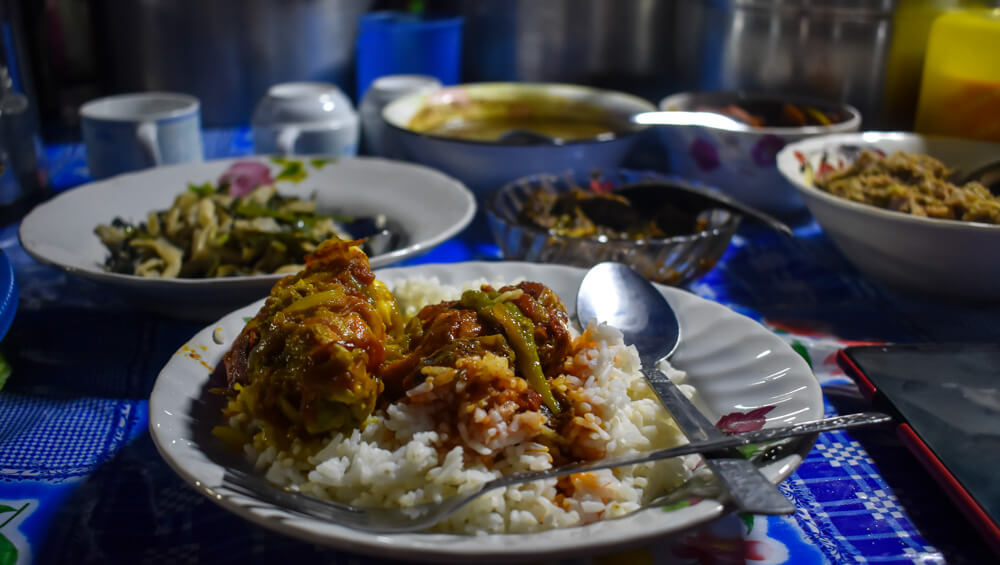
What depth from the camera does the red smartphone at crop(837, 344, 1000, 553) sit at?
80 centimetres

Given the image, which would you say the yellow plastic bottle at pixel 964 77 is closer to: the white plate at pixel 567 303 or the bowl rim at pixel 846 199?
the bowl rim at pixel 846 199

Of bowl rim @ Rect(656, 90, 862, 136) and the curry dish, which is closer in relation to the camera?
A: the curry dish

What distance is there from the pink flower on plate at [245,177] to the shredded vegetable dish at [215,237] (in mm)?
82

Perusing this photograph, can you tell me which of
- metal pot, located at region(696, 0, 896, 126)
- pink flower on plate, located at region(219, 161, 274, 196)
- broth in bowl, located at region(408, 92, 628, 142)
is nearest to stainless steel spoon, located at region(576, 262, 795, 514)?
pink flower on plate, located at region(219, 161, 274, 196)

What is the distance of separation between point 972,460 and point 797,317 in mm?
548

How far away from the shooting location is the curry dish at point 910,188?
132 cm

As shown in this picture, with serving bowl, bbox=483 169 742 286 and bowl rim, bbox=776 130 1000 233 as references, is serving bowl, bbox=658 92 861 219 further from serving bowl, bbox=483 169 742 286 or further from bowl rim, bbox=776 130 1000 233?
serving bowl, bbox=483 169 742 286

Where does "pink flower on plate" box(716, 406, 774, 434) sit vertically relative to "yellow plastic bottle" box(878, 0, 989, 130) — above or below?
below

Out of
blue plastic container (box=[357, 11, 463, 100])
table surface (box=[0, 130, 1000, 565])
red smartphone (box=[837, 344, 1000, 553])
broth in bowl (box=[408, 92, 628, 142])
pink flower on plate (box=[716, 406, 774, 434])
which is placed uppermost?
blue plastic container (box=[357, 11, 463, 100])

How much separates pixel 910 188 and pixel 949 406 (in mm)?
634

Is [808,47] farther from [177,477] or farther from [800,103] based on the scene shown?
[177,477]

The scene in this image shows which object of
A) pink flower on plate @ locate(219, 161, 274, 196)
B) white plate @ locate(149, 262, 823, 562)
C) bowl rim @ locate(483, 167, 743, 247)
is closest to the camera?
white plate @ locate(149, 262, 823, 562)

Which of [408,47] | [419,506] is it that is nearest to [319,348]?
[419,506]

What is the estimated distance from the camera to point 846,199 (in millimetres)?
1432
